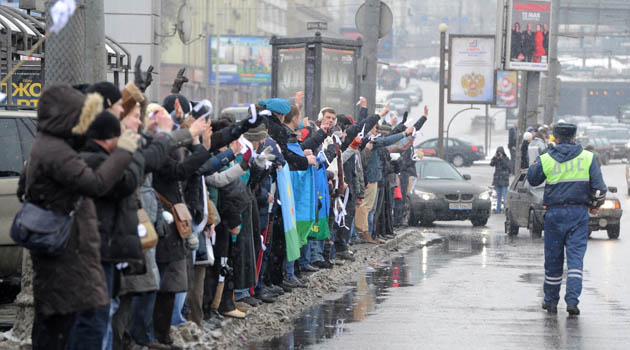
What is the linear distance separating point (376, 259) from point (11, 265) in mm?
7150

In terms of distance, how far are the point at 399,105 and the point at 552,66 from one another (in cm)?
4910

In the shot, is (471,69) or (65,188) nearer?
(65,188)

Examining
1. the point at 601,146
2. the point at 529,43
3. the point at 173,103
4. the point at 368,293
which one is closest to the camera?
the point at 173,103

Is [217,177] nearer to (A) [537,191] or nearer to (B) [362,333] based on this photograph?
(B) [362,333]

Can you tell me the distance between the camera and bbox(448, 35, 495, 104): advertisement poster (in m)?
41.2

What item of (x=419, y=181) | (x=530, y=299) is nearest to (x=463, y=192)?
(x=419, y=181)

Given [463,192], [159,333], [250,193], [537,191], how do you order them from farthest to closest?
[463,192] < [537,191] < [250,193] < [159,333]

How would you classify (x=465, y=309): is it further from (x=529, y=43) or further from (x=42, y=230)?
(x=529, y=43)

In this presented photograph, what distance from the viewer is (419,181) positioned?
24359mm

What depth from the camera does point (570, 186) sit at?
37.1 ft

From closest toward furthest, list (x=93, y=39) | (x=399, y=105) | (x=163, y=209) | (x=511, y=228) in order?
(x=163, y=209), (x=93, y=39), (x=511, y=228), (x=399, y=105)

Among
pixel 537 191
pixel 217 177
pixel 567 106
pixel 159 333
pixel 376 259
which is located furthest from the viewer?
pixel 567 106

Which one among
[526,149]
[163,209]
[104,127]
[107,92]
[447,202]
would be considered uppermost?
[107,92]

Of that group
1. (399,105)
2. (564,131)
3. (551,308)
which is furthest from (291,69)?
(399,105)
